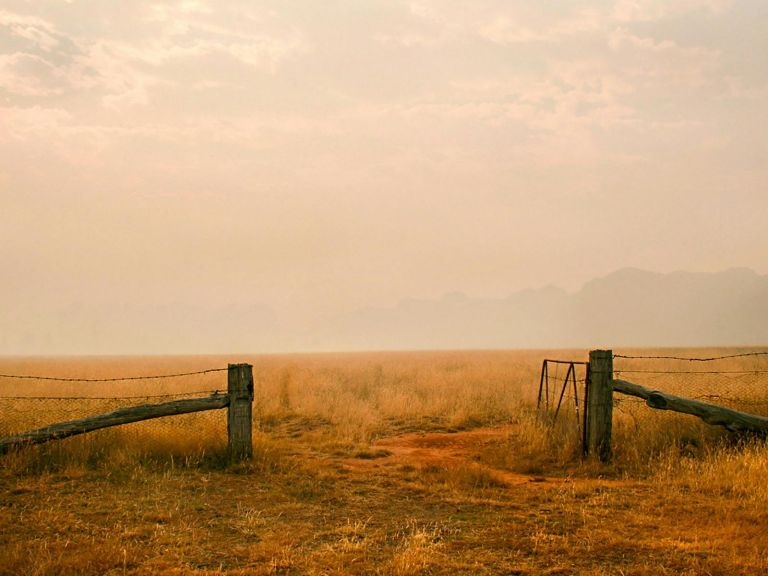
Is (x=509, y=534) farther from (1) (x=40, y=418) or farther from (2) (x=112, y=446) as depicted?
(1) (x=40, y=418)

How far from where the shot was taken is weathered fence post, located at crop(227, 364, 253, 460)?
929cm

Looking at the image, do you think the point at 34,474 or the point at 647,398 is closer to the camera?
the point at 34,474

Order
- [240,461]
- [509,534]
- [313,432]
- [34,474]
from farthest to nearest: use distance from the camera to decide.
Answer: [313,432], [240,461], [34,474], [509,534]

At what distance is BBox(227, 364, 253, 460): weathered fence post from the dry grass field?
244 millimetres

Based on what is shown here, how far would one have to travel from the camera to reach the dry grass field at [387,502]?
5305 mm

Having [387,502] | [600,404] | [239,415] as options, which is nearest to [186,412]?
[239,415]

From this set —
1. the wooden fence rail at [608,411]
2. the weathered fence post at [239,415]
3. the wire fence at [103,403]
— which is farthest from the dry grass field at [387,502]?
the wooden fence rail at [608,411]

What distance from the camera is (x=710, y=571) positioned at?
5.02m

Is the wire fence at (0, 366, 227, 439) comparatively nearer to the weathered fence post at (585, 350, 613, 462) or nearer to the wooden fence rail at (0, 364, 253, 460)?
the wooden fence rail at (0, 364, 253, 460)

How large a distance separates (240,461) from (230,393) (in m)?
1.07

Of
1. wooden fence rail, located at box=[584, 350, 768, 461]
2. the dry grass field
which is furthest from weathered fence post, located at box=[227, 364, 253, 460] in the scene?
wooden fence rail, located at box=[584, 350, 768, 461]

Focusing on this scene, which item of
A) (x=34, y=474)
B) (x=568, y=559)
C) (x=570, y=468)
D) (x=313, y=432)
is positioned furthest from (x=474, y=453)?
(x=34, y=474)

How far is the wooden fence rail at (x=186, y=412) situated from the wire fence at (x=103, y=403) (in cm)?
29

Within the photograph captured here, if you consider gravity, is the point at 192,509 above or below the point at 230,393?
below
